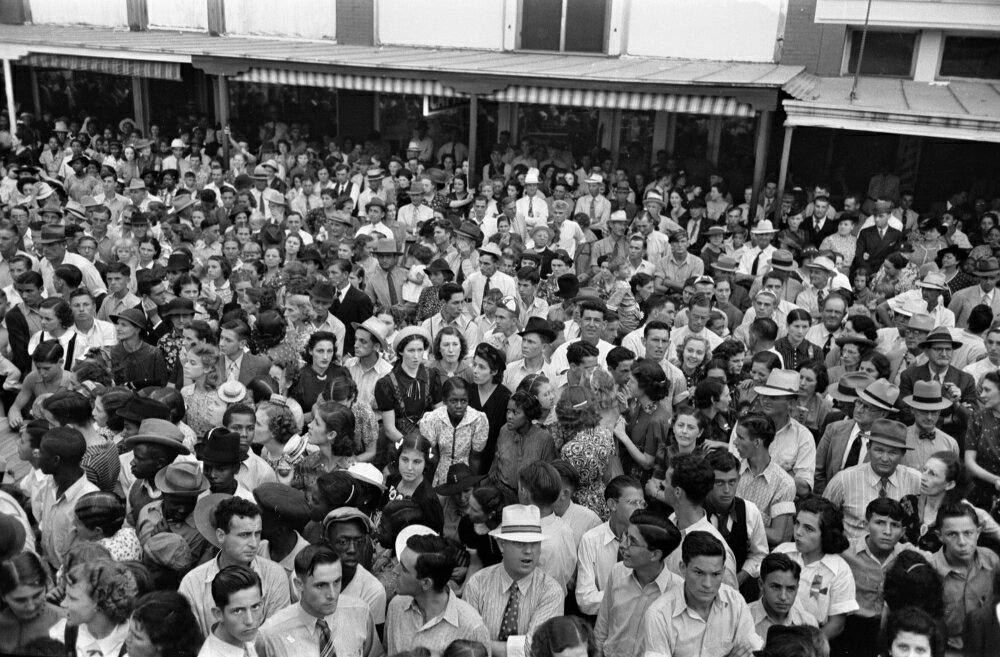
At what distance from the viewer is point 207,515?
4332 mm

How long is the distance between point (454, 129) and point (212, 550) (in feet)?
51.2

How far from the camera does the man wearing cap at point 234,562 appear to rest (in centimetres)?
396

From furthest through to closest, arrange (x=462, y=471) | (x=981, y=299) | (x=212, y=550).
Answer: (x=981, y=299) < (x=462, y=471) < (x=212, y=550)

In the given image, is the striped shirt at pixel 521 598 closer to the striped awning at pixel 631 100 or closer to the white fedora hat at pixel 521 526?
the white fedora hat at pixel 521 526

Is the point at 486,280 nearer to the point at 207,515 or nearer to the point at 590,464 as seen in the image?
the point at 590,464

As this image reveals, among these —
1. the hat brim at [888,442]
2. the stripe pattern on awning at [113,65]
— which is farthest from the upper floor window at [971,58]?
the stripe pattern on awning at [113,65]

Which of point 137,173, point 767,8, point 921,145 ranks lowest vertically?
point 137,173

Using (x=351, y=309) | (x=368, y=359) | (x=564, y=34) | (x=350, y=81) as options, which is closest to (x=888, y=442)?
(x=368, y=359)

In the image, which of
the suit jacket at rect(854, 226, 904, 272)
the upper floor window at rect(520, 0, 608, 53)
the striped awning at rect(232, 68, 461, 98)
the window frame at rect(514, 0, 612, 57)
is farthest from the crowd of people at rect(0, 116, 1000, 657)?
the upper floor window at rect(520, 0, 608, 53)

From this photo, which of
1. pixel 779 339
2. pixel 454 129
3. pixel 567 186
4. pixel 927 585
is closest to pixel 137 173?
pixel 454 129

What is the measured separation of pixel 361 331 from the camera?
21.4 feet

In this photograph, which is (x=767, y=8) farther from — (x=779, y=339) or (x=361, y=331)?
(x=361, y=331)

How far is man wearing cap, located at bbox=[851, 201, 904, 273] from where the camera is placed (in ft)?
36.7

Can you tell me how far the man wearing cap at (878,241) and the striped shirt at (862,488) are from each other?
6522 mm
